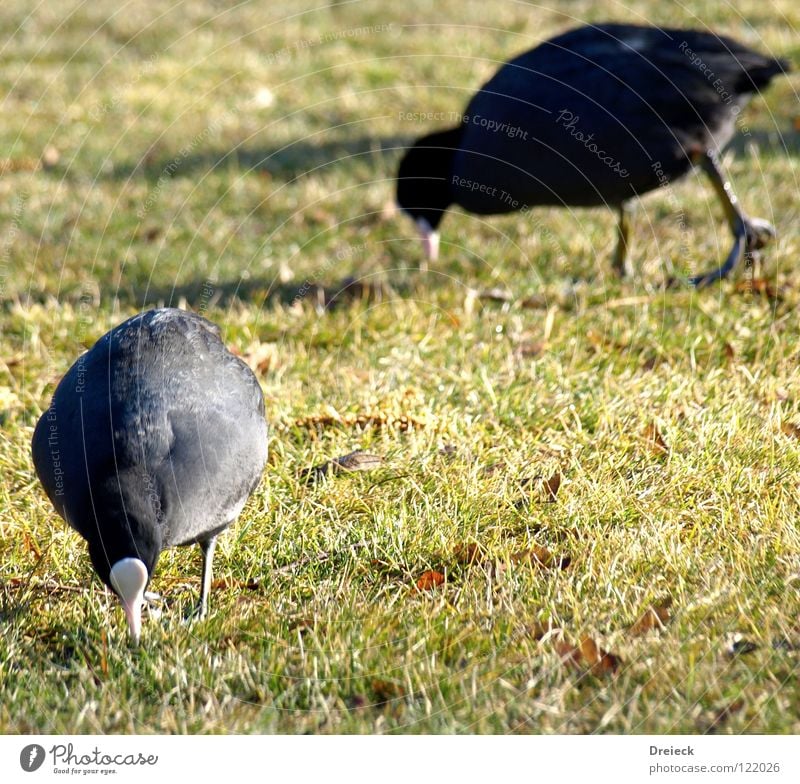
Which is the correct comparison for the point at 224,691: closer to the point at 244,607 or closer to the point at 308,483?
the point at 244,607

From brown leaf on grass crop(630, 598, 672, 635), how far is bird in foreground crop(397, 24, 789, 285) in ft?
8.27

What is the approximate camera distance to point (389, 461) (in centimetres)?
348

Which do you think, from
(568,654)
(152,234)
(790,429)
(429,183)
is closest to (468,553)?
(568,654)

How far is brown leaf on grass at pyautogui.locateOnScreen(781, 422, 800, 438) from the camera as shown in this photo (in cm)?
345

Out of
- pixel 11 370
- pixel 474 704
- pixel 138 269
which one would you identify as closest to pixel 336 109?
pixel 138 269

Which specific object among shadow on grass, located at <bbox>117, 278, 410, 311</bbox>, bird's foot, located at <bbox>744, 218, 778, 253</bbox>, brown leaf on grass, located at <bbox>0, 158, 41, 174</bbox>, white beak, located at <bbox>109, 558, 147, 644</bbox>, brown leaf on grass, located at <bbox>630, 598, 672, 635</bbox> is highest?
white beak, located at <bbox>109, 558, 147, 644</bbox>

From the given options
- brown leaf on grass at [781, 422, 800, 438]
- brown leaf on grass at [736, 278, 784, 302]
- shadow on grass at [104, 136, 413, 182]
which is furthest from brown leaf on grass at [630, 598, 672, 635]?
shadow on grass at [104, 136, 413, 182]

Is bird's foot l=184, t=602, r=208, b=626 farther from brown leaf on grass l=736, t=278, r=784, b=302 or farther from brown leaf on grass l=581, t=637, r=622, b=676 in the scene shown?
brown leaf on grass l=736, t=278, r=784, b=302

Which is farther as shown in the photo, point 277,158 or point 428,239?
point 277,158

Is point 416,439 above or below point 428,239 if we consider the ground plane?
above

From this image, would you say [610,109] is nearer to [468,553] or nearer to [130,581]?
[468,553]

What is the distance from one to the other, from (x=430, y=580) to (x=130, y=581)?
84 centimetres

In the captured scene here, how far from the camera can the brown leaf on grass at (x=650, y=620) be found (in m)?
2.59

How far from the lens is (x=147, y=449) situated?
2709 millimetres
